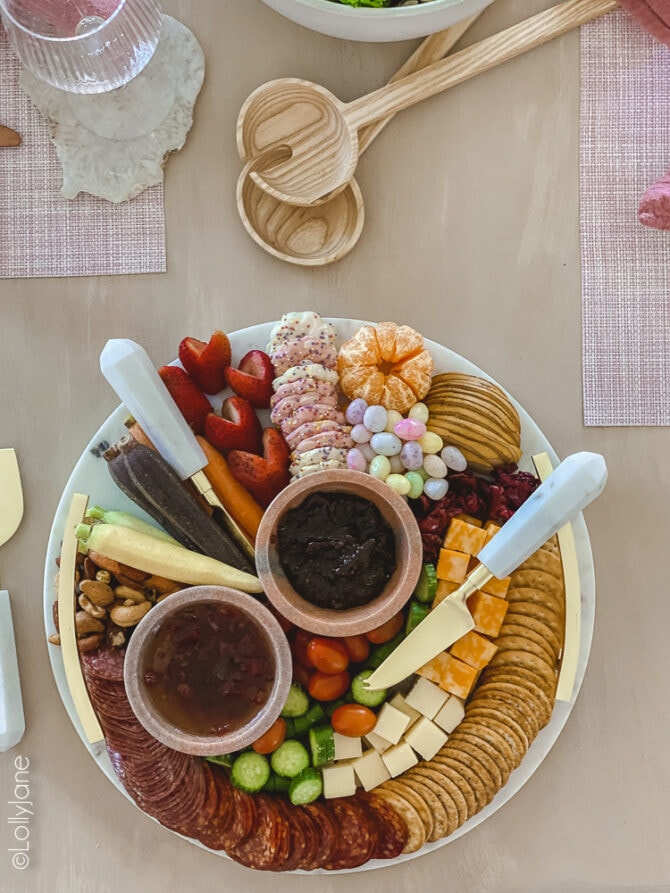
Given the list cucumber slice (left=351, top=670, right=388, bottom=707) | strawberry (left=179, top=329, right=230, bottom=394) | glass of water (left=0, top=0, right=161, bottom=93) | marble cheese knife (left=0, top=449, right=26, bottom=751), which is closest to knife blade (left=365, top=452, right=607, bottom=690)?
cucumber slice (left=351, top=670, right=388, bottom=707)

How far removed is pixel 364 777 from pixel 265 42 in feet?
3.65

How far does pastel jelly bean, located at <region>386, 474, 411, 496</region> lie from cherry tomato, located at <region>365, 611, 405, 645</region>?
6.7 inches

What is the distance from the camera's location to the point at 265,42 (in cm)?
131

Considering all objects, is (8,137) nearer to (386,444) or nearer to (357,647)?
(386,444)

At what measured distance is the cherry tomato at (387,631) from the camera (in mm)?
1146

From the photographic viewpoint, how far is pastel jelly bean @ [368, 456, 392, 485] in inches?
44.6

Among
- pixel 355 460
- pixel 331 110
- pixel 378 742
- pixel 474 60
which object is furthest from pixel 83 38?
pixel 378 742

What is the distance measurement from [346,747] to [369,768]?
0.14 ft

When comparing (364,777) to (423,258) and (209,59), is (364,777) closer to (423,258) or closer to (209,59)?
(423,258)

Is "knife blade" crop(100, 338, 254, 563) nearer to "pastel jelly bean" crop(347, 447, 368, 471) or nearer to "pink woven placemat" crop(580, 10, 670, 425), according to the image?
"pastel jelly bean" crop(347, 447, 368, 471)

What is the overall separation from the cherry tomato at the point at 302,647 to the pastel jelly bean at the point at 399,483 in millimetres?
233

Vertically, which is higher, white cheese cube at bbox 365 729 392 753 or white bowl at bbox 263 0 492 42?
white bowl at bbox 263 0 492 42

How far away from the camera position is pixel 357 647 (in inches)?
45.1

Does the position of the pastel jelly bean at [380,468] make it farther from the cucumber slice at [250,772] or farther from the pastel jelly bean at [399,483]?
the cucumber slice at [250,772]
